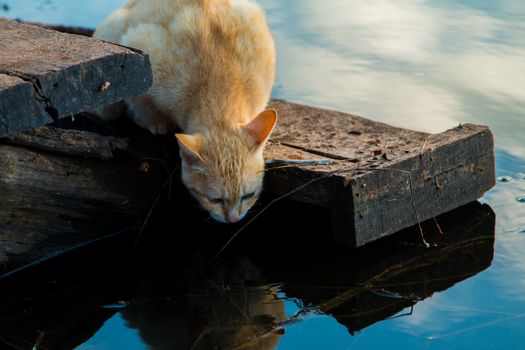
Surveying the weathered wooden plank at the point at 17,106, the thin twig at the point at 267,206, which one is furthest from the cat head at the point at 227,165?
the weathered wooden plank at the point at 17,106

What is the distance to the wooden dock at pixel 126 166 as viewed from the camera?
3432 millimetres

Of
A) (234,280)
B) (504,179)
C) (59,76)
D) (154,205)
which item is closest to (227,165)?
(234,280)

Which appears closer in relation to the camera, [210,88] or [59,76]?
[59,76]

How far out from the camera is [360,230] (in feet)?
12.5

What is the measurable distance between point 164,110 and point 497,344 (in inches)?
75.0

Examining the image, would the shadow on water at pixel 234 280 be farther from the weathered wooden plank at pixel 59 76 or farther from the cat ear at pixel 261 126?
the weathered wooden plank at pixel 59 76

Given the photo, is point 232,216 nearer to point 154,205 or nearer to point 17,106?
point 154,205

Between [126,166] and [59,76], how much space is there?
0.90 m

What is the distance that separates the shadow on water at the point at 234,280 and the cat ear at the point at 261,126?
0.61 metres

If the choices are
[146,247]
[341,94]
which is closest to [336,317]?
[146,247]

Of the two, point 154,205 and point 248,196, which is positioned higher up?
point 248,196

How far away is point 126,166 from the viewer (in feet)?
13.4

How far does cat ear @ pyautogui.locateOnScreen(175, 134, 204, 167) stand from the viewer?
143 inches

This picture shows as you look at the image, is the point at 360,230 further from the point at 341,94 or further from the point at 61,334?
the point at 341,94
